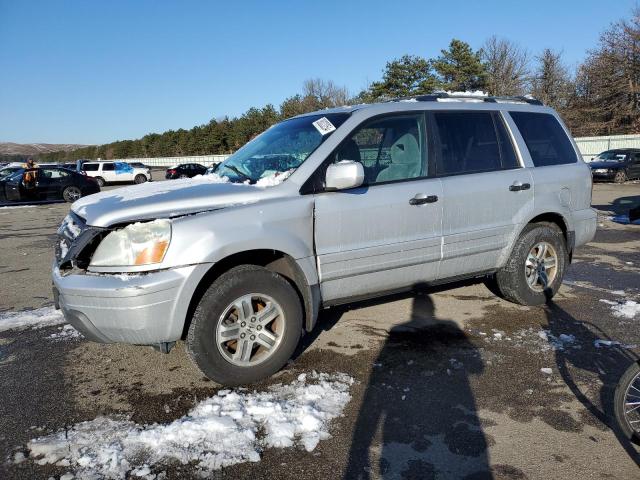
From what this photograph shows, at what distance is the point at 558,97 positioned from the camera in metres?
51.2

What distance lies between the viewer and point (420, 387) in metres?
3.56

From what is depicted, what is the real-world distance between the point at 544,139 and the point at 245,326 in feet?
11.9

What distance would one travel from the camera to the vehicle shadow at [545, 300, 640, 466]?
320 cm

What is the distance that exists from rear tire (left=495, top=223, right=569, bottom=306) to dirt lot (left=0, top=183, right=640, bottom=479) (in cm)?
18

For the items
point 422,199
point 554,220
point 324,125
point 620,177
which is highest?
point 324,125

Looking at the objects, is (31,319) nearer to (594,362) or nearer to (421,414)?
(421,414)

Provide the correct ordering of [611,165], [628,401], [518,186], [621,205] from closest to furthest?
[628,401]
[518,186]
[621,205]
[611,165]

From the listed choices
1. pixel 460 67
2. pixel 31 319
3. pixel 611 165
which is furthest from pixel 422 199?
pixel 460 67

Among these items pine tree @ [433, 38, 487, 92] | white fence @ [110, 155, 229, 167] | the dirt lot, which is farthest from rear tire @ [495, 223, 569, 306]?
white fence @ [110, 155, 229, 167]

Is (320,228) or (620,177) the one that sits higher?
(320,228)

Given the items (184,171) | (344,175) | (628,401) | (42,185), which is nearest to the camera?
(628,401)

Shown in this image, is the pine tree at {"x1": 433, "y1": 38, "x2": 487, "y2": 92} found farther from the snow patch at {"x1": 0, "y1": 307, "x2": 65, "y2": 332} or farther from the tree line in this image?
the snow patch at {"x1": 0, "y1": 307, "x2": 65, "y2": 332}

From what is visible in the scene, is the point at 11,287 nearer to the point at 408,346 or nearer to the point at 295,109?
the point at 408,346

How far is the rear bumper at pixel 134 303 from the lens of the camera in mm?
3205
